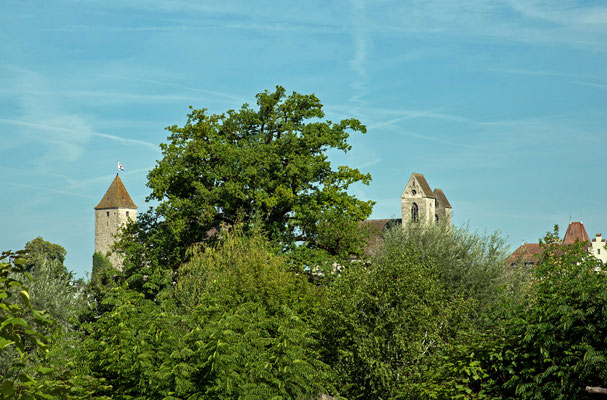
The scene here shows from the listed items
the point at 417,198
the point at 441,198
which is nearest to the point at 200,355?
the point at 417,198

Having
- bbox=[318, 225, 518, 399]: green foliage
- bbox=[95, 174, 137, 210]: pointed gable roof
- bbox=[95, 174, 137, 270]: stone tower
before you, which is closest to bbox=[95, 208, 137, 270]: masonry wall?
bbox=[95, 174, 137, 270]: stone tower

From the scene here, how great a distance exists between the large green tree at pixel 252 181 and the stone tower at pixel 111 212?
7239cm

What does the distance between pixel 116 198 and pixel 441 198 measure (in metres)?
50.0

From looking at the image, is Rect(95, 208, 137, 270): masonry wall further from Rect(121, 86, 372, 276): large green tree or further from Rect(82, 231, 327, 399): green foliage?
Rect(82, 231, 327, 399): green foliage

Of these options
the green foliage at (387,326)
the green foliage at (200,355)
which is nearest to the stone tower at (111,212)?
the green foliage at (200,355)

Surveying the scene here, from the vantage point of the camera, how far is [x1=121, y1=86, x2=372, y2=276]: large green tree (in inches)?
1309

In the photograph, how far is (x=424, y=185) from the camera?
304 feet

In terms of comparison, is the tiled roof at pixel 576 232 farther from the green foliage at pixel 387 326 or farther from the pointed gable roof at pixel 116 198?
the green foliage at pixel 387 326

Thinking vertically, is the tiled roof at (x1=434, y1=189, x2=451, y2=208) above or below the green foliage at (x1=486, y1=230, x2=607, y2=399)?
above

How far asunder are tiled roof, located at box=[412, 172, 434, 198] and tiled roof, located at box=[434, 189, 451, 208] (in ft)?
22.2

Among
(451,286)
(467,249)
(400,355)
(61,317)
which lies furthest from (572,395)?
(61,317)

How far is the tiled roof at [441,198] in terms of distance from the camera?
10062 cm

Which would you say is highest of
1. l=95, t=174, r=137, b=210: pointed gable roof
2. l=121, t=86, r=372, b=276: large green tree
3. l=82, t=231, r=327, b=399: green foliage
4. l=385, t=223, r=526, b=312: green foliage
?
l=95, t=174, r=137, b=210: pointed gable roof

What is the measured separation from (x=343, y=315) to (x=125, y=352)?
5124mm
